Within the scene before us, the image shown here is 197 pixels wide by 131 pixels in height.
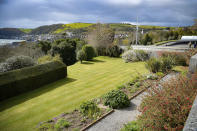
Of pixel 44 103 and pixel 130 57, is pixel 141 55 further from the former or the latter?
pixel 44 103

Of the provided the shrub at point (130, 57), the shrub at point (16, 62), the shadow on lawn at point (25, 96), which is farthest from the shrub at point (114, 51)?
the shadow on lawn at point (25, 96)

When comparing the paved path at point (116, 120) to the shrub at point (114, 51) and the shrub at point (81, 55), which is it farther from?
the shrub at point (114, 51)

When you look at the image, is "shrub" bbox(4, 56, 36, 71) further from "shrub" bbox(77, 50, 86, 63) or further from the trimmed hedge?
"shrub" bbox(77, 50, 86, 63)

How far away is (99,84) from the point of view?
1066cm

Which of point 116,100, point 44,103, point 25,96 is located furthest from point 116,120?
point 25,96

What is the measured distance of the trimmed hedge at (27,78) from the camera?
8.45 metres

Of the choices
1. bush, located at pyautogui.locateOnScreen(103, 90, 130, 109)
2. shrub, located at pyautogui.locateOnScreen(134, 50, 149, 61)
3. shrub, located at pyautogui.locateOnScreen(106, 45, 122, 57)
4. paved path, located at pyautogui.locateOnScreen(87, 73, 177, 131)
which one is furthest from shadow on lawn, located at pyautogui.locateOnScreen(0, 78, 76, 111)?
shrub, located at pyautogui.locateOnScreen(106, 45, 122, 57)

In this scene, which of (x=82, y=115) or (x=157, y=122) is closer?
(x=157, y=122)

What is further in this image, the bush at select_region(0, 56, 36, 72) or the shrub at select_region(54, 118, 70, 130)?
the bush at select_region(0, 56, 36, 72)

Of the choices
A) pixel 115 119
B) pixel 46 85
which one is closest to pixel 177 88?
pixel 115 119

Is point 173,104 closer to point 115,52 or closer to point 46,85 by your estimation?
point 46,85

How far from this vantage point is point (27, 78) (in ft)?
31.1

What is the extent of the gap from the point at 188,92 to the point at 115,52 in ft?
68.7

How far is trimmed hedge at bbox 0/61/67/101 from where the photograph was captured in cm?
845
